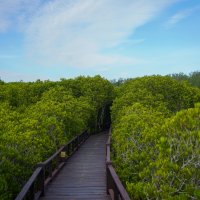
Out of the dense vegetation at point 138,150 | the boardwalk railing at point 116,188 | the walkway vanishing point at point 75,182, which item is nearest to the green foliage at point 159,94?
the dense vegetation at point 138,150

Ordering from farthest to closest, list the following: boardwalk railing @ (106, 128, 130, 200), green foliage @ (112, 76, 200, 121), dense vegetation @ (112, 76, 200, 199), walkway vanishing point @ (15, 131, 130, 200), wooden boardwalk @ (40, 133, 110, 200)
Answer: green foliage @ (112, 76, 200, 121) → wooden boardwalk @ (40, 133, 110, 200) → walkway vanishing point @ (15, 131, 130, 200) → dense vegetation @ (112, 76, 200, 199) → boardwalk railing @ (106, 128, 130, 200)

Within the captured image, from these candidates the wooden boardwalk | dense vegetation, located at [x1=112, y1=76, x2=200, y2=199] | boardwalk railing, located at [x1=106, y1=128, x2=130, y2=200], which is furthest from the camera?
the wooden boardwalk

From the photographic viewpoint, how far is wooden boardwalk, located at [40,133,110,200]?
36.6 ft

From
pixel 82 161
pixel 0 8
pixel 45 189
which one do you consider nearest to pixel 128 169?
pixel 45 189

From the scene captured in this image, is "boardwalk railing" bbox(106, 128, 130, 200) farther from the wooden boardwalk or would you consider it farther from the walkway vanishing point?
the wooden boardwalk

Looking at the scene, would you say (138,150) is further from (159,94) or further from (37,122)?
(159,94)

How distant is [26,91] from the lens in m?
36.0

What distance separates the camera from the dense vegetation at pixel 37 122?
11.2 m

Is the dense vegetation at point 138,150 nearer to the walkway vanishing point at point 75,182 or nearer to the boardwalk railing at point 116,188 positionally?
the boardwalk railing at point 116,188

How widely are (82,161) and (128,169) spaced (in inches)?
251

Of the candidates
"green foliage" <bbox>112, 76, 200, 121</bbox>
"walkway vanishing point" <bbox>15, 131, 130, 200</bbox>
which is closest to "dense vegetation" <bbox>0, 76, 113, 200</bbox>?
"walkway vanishing point" <bbox>15, 131, 130, 200</bbox>

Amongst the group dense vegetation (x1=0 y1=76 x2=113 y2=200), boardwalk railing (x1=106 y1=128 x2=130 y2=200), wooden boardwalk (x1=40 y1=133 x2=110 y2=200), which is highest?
dense vegetation (x1=0 y1=76 x2=113 y2=200)

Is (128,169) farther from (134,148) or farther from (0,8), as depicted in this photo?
(0,8)

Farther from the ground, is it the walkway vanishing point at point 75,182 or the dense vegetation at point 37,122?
the dense vegetation at point 37,122
